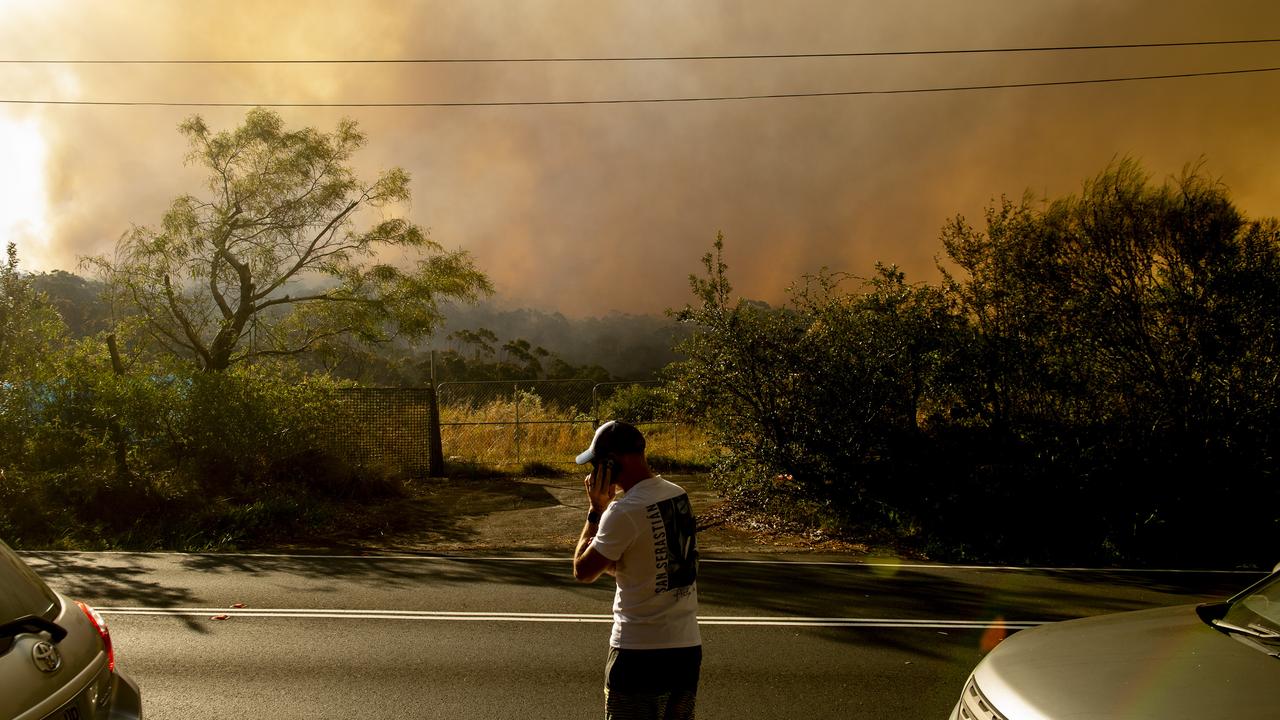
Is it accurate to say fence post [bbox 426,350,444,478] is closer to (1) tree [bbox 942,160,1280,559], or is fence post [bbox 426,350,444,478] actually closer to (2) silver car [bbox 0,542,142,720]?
(1) tree [bbox 942,160,1280,559]

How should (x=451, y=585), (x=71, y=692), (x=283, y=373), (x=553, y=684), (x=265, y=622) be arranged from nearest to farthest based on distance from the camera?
(x=71, y=692) < (x=553, y=684) < (x=265, y=622) < (x=451, y=585) < (x=283, y=373)

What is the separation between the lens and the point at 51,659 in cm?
248

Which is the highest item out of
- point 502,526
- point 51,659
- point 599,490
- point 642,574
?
point 599,490

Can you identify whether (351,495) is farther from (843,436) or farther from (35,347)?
(843,436)

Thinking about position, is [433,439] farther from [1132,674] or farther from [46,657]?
[1132,674]

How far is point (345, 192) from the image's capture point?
2058 cm

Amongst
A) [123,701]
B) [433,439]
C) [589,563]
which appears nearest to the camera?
[123,701]

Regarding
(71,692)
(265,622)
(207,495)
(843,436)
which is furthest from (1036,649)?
(207,495)

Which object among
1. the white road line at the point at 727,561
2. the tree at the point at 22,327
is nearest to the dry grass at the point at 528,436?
the tree at the point at 22,327

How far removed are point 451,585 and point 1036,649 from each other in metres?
6.33

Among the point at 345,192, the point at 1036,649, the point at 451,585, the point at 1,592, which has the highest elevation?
the point at 345,192

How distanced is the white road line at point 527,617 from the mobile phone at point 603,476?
3.99 metres

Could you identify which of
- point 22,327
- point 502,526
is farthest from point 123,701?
point 22,327

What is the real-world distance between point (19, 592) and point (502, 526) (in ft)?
34.0
